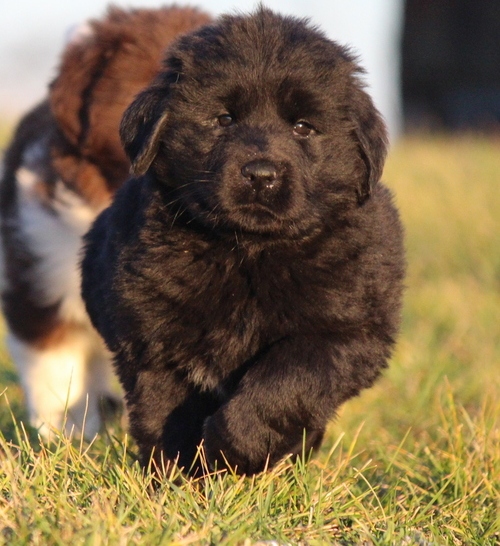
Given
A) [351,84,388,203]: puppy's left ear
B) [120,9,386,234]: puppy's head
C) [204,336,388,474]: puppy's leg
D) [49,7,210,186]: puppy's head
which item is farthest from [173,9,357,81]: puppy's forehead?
[49,7,210,186]: puppy's head

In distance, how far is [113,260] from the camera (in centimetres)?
308

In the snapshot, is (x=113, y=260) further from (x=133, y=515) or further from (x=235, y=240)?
(x=133, y=515)

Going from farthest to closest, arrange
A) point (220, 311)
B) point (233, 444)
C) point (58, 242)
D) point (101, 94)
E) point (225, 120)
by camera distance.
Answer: point (58, 242)
point (101, 94)
point (225, 120)
point (220, 311)
point (233, 444)

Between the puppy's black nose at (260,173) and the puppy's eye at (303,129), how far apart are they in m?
0.21

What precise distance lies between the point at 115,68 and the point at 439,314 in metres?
2.97

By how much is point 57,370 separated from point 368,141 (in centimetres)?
211

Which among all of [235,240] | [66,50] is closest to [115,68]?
[66,50]

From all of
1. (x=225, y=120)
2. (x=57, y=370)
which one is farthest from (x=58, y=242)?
(x=225, y=120)

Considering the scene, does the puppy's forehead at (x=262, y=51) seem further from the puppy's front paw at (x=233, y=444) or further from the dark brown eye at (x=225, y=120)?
the puppy's front paw at (x=233, y=444)

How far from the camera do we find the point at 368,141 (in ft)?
10.0

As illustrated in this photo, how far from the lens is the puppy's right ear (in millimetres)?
3025

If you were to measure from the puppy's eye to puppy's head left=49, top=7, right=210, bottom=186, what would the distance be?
145cm

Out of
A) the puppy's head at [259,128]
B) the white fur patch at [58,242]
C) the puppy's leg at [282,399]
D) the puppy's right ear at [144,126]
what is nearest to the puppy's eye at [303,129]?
the puppy's head at [259,128]

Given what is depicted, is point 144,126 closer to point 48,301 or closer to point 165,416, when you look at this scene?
point 165,416
